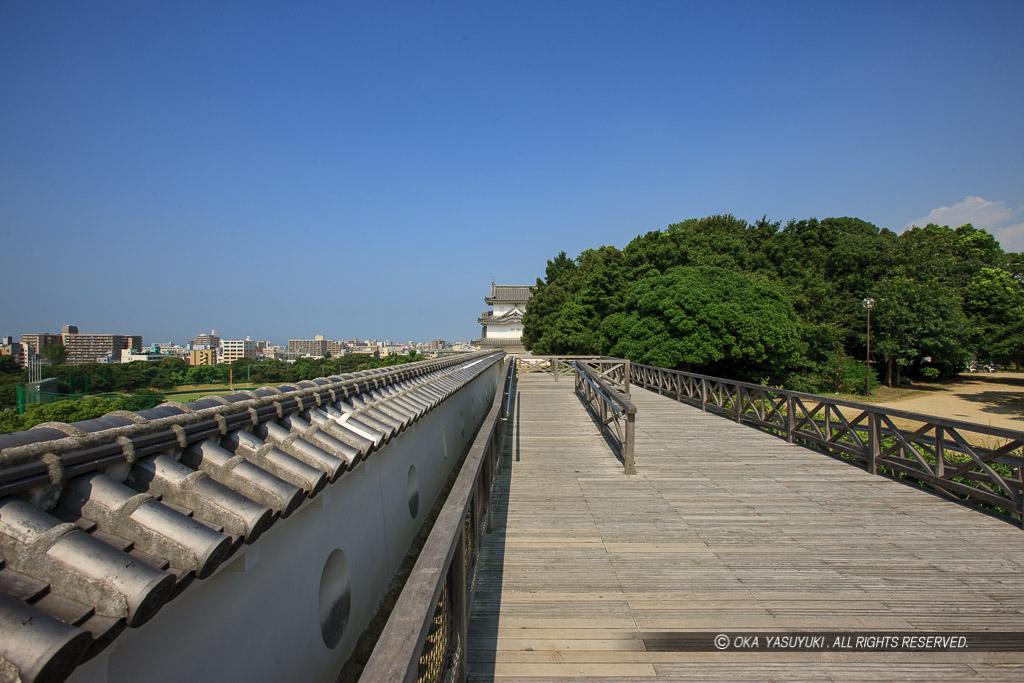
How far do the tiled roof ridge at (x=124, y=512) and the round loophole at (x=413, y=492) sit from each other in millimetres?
2813

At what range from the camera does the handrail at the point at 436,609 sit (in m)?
1.36

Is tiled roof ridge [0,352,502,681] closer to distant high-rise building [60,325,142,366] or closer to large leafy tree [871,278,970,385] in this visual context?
large leafy tree [871,278,970,385]

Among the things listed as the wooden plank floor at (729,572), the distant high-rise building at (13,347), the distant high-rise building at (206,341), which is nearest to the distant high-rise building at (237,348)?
the distant high-rise building at (206,341)

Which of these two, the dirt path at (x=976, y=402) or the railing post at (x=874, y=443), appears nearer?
the railing post at (x=874, y=443)

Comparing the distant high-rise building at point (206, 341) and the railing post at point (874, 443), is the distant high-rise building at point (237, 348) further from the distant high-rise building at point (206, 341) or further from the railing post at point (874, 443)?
the railing post at point (874, 443)

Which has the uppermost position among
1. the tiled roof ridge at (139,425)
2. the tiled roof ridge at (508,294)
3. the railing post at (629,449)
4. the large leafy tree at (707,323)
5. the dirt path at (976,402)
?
the tiled roof ridge at (508,294)

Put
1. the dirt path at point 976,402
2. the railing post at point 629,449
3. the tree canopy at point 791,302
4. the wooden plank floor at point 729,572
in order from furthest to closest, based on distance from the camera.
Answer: the dirt path at point 976,402, the tree canopy at point 791,302, the railing post at point 629,449, the wooden plank floor at point 729,572

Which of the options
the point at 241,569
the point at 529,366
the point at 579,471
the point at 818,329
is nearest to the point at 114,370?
the point at 529,366

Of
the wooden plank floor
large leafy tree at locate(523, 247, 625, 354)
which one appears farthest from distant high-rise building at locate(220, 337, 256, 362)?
the wooden plank floor

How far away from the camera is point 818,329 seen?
2967 centimetres

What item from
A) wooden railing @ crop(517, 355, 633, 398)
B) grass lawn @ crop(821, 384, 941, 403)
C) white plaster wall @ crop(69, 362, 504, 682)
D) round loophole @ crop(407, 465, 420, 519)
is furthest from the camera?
grass lawn @ crop(821, 384, 941, 403)

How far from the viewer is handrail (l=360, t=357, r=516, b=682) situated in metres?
1.36

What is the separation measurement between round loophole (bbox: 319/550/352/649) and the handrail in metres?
0.94

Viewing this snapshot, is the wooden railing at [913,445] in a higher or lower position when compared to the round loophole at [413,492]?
higher
